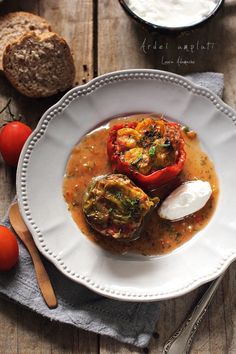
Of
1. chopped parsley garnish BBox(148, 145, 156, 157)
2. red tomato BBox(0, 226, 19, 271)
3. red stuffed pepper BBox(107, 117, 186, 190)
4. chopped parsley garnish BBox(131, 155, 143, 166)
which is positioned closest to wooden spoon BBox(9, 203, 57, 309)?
red tomato BBox(0, 226, 19, 271)

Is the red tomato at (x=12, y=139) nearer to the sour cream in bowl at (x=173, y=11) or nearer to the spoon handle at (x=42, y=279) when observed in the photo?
the spoon handle at (x=42, y=279)

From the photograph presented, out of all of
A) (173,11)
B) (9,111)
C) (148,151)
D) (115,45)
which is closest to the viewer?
(148,151)

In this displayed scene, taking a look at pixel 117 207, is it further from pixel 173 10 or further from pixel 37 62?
pixel 173 10

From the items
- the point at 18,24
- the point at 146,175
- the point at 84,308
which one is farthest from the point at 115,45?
the point at 84,308

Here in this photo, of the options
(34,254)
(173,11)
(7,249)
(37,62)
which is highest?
(173,11)

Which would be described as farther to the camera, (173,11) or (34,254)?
(173,11)

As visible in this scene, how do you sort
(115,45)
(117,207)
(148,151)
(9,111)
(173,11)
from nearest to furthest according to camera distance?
(117,207), (148,151), (9,111), (173,11), (115,45)

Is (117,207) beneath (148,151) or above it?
beneath
